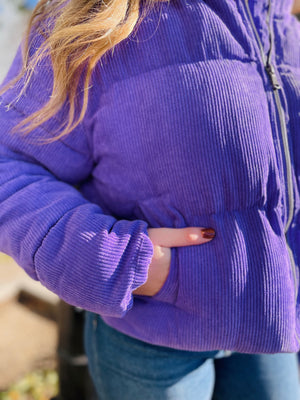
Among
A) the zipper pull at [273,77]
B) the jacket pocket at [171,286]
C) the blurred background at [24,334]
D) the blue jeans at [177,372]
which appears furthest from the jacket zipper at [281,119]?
the blurred background at [24,334]

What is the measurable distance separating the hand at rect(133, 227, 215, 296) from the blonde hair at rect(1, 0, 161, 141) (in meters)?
0.44

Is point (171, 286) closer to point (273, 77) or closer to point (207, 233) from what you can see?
point (207, 233)

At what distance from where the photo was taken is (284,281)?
1.27 m

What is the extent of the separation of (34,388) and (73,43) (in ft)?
7.82

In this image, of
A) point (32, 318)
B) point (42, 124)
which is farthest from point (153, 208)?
point (32, 318)

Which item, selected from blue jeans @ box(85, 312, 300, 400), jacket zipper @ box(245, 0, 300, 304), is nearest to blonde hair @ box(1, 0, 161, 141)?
jacket zipper @ box(245, 0, 300, 304)

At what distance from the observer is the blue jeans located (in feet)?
4.60

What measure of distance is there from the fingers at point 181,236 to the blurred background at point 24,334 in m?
1.51

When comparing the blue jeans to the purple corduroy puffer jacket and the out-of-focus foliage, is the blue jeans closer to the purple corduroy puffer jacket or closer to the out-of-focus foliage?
the purple corduroy puffer jacket

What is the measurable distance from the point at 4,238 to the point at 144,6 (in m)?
0.82

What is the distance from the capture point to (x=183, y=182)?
1.24 m

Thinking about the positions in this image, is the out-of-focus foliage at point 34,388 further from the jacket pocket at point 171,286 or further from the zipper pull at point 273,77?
the zipper pull at point 273,77

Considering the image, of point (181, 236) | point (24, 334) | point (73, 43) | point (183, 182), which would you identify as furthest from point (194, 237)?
point (24, 334)

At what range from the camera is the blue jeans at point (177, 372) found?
140 centimetres
